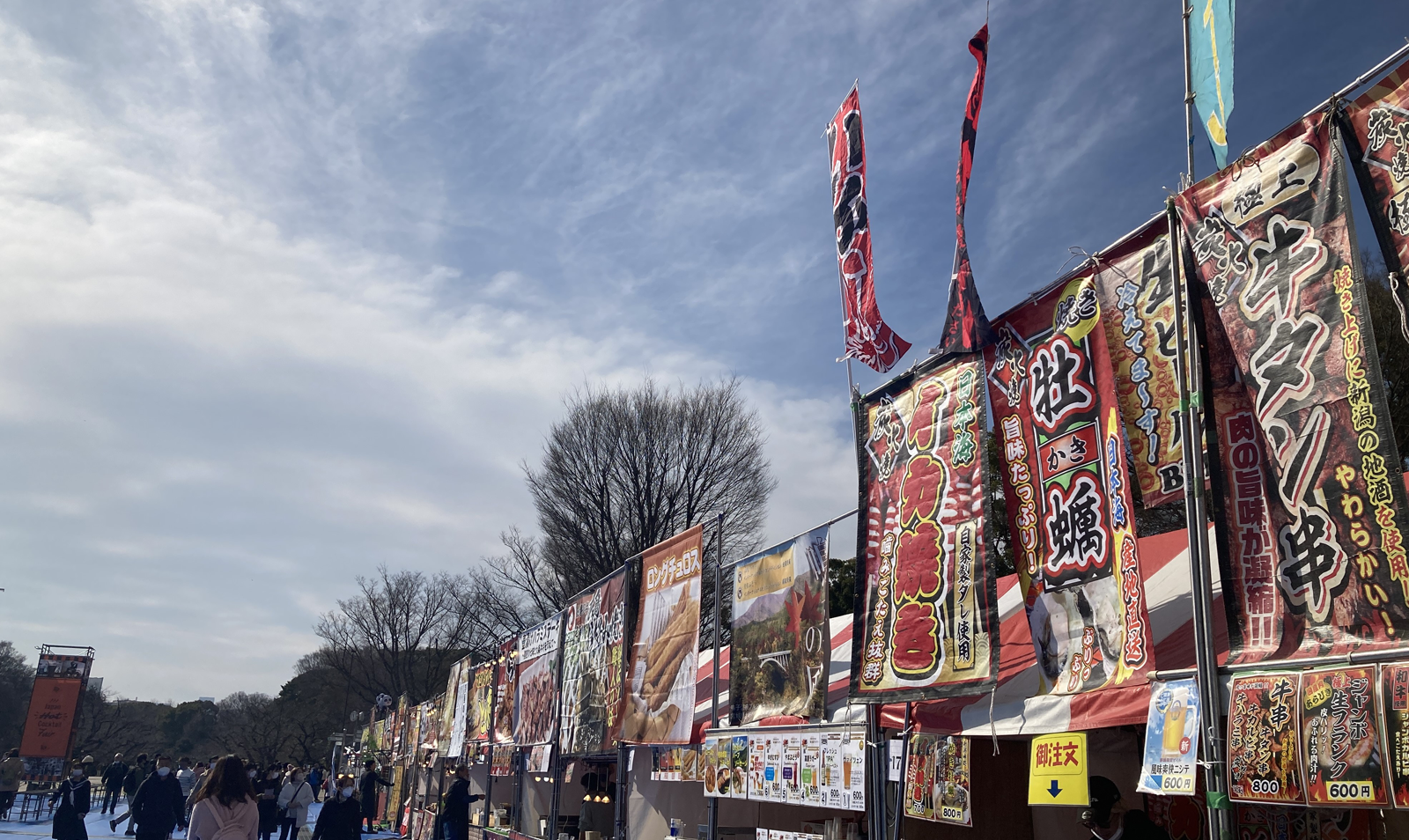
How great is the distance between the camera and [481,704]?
61.2 ft

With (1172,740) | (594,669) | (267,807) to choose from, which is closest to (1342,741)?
(1172,740)

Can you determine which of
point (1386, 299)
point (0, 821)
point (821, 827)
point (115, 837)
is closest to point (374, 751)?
point (0, 821)

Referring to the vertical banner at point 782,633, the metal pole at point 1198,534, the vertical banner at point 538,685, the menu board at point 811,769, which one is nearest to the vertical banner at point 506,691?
the vertical banner at point 538,685

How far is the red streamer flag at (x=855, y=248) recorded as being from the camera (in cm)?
770

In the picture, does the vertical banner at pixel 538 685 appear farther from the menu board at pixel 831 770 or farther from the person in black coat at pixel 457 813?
the menu board at pixel 831 770

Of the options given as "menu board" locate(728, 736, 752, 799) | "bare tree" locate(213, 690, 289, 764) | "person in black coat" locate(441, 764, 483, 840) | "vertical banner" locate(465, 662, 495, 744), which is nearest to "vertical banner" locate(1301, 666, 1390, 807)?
"menu board" locate(728, 736, 752, 799)

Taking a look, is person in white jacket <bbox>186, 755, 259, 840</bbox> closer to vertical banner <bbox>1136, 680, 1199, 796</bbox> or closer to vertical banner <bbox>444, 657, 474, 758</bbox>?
vertical banner <bbox>1136, 680, 1199, 796</bbox>

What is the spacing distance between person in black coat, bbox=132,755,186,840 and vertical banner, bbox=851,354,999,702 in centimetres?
762

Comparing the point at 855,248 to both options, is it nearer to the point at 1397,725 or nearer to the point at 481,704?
the point at 1397,725

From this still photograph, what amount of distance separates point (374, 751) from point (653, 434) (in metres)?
23.2

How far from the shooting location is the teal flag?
4895 millimetres

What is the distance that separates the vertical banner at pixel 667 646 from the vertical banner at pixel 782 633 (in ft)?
2.32

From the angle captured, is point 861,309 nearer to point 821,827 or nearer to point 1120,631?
point 1120,631

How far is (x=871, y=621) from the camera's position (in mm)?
6898
